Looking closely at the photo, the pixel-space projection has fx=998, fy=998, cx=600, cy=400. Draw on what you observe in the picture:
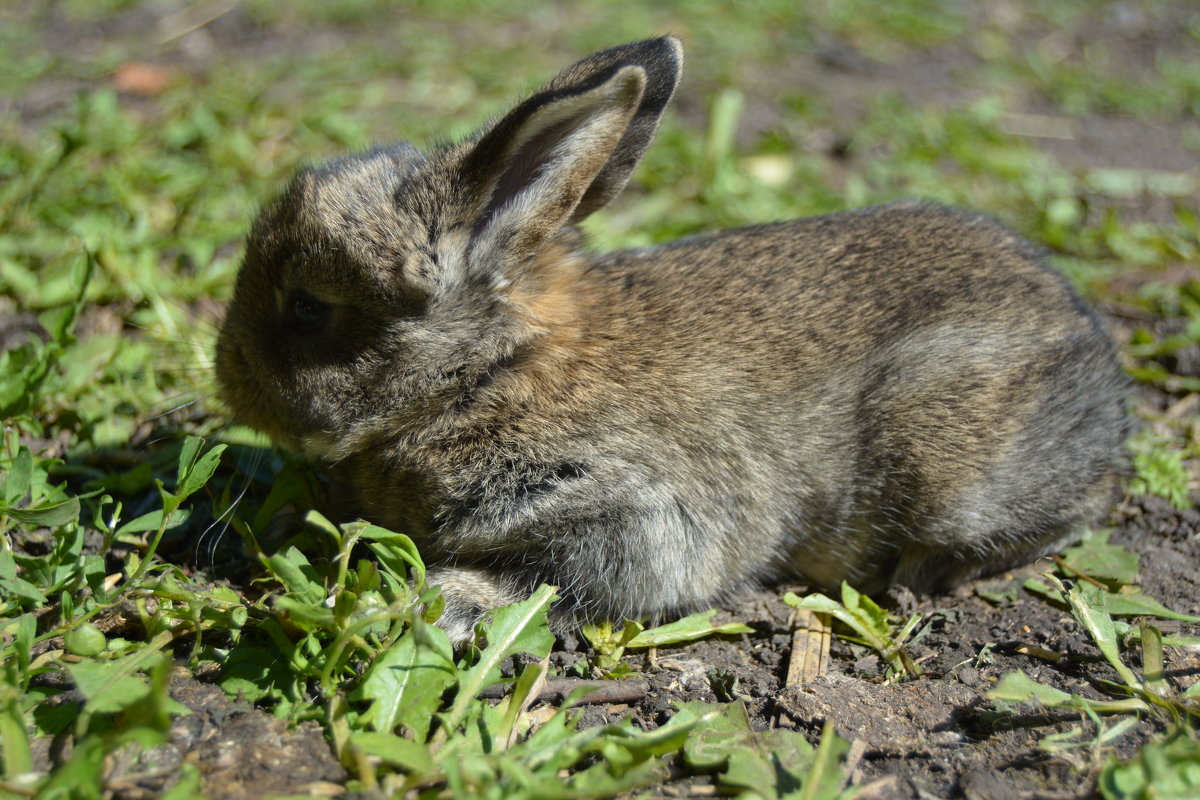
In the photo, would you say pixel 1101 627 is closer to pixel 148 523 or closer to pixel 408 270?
pixel 408 270

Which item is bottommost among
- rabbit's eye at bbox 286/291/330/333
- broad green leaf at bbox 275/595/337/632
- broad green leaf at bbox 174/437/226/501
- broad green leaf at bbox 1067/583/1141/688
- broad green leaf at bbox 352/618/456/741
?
broad green leaf at bbox 1067/583/1141/688

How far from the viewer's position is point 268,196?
5277mm

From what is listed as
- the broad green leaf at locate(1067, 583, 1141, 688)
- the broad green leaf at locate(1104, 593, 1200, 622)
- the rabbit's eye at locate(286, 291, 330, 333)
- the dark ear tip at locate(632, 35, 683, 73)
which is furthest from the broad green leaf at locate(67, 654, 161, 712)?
the broad green leaf at locate(1104, 593, 1200, 622)

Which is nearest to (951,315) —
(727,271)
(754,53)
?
(727,271)

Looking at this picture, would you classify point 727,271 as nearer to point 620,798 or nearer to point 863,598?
point 863,598

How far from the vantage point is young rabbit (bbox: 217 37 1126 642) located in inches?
140

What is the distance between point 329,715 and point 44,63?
6.28 m

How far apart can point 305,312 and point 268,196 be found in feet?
6.21

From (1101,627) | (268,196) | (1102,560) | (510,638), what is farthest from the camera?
(268,196)

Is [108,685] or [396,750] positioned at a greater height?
[108,685]

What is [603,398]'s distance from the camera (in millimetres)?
3779

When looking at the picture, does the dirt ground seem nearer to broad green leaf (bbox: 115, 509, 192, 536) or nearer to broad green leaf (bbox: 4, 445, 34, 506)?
broad green leaf (bbox: 115, 509, 192, 536)

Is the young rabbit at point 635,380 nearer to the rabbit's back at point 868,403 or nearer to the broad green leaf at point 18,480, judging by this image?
the rabbit's back at point 868,403

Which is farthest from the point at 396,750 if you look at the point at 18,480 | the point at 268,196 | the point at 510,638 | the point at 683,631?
the point at 268,196
